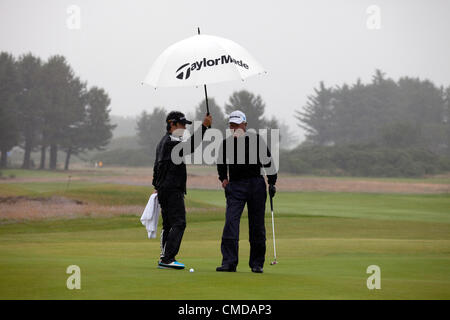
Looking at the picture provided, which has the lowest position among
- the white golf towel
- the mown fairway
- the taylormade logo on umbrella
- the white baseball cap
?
the mown fairway

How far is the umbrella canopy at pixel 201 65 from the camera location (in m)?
11.9

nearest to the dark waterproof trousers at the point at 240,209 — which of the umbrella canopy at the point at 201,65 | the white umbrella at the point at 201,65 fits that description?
the white umbrella at the point at 201,65

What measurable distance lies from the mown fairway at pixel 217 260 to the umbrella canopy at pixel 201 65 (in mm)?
3156

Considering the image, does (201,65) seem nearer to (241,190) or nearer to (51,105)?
(241,190)

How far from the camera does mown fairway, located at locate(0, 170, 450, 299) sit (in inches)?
346

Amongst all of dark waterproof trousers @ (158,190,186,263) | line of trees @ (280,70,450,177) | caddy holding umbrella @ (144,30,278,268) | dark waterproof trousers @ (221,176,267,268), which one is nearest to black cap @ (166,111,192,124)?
caddy holding umbrella @ (144,30,278,268)

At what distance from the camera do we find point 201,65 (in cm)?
1196

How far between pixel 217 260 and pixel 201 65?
14.3 feet

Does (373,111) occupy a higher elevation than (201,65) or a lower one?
higher

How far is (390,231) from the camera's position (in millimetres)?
25828

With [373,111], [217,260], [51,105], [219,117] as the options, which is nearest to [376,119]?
[373,111]

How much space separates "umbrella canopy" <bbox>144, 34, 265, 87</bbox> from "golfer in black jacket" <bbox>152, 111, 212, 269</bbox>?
757 millimetres

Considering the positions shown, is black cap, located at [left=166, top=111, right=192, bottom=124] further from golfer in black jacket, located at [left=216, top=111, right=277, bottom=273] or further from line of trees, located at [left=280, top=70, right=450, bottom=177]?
line of trees, located at [left=280, top=70, right=450, bottom=177]
